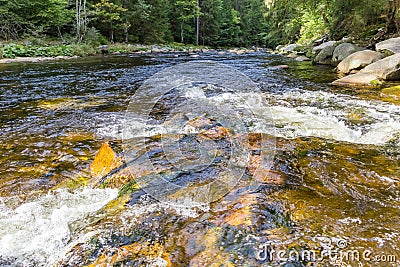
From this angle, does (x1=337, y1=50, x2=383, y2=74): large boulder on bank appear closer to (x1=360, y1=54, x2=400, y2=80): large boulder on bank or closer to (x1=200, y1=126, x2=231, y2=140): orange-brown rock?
(x1=360, y1=54, x2=400, y2=80): large boulder on bank

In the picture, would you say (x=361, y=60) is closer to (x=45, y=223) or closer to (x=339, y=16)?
(x=339, y=16)

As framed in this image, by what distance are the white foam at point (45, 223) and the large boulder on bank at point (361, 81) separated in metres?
7.46

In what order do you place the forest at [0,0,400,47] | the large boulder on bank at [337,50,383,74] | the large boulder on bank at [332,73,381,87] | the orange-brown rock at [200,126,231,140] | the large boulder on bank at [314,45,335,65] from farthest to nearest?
the forest at [0,0,400,47] → the large boulder on bank at [314,45,335,65] → the large boulder on bank at [337,50,383,74] → the large boulder on bank at [332,73,381,87] → the orange-brown rock at [200,126,231,140]

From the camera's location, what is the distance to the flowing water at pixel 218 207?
1785 mm

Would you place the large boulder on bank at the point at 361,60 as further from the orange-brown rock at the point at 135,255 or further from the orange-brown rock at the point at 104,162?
the orange-brown rock at the point at 135,255

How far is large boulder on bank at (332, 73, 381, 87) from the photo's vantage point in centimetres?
762

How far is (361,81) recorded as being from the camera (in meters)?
7.84

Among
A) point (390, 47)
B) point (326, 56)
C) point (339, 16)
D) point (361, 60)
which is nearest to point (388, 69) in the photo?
point (361, 60)

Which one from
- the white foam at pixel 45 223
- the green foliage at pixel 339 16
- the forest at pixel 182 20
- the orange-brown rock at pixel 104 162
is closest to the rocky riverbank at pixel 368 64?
the green foliage at pixel 339 16

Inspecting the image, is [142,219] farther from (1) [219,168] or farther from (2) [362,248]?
(2) [362,248]

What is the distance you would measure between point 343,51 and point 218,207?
12.1m

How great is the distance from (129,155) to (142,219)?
4.10ft

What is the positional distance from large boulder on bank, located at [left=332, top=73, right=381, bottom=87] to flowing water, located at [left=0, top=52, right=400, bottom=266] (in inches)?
130

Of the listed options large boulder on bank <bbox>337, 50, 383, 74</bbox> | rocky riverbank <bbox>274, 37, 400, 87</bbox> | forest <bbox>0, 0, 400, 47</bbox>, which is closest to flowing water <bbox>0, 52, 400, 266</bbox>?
rocky riverbank <bbox>274, 37, 400, 87</bbox>
